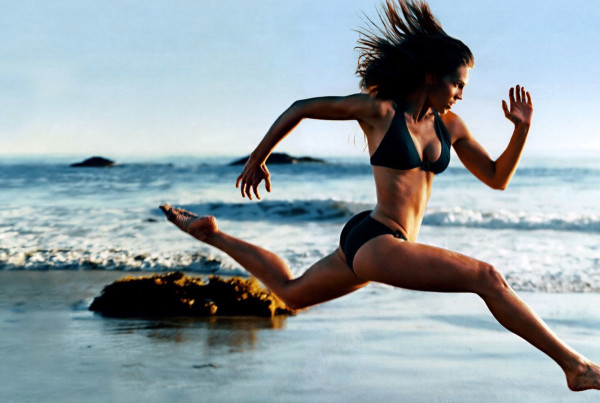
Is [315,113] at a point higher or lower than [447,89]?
lower

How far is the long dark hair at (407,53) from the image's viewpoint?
3494 mm

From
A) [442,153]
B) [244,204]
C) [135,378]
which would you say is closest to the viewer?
[442,153]

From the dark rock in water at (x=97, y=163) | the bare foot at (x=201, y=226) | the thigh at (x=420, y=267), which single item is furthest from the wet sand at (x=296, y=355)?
the dark rock in water at (x=97, y=163)

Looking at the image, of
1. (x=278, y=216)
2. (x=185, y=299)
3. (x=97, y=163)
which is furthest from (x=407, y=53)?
(x=97, y=163)

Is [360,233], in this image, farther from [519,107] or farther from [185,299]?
[185,299]

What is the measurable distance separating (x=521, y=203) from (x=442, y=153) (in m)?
14.4

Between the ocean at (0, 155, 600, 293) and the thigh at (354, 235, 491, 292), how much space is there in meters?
5.00

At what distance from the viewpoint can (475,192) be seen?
62.7 feet

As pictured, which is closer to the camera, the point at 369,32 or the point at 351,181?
the point at 369,32

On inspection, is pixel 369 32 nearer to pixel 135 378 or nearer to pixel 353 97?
pixel 353 97

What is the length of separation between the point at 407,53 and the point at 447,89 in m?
0.25

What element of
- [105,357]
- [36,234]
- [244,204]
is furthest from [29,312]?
[244,204]

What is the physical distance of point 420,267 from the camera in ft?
10.5

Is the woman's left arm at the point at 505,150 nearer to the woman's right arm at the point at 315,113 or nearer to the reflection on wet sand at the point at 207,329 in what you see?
the woman's right arm at the point at 315,113
